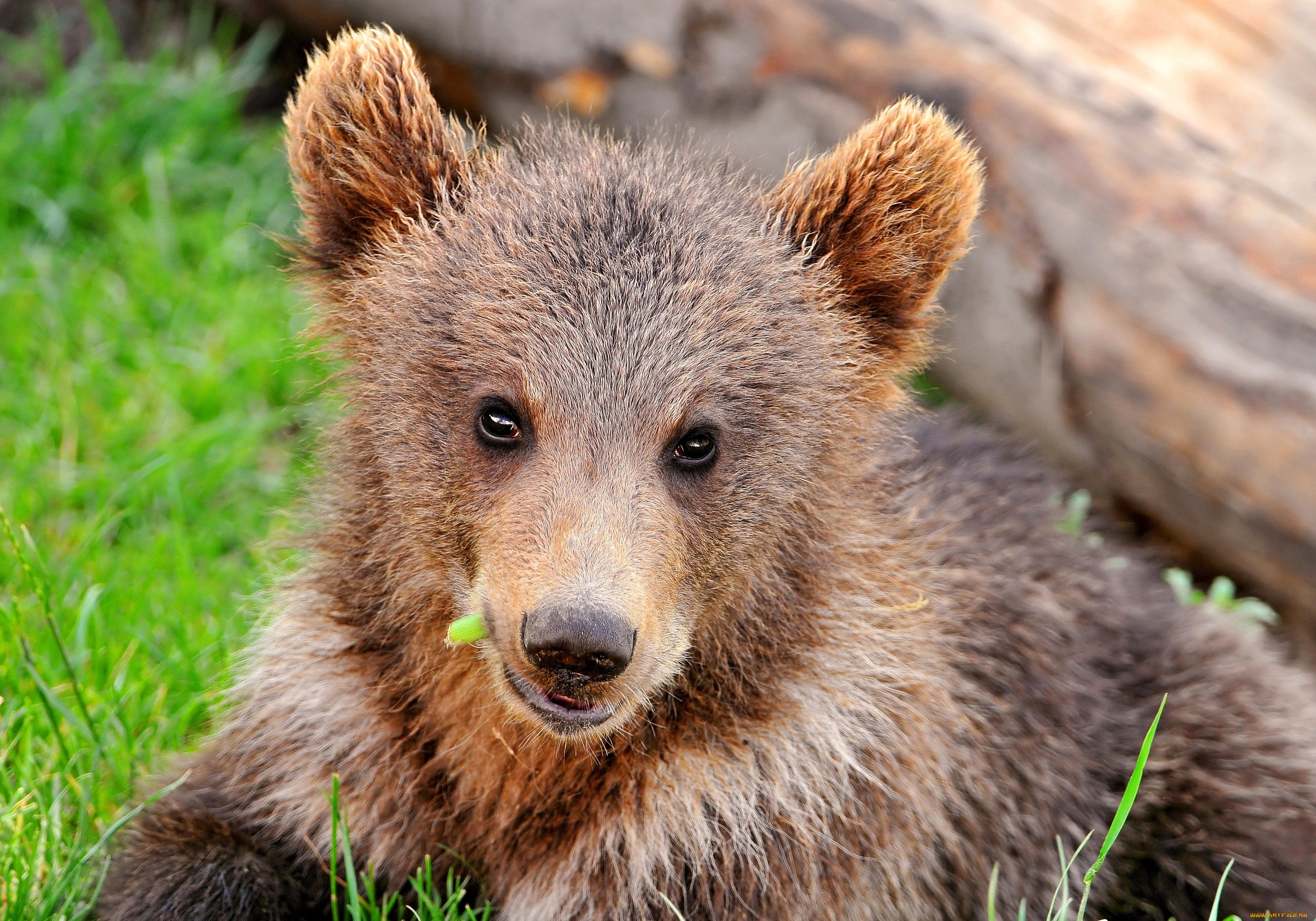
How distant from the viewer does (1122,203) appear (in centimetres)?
547

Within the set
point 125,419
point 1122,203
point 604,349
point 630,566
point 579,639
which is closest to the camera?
point 579,639

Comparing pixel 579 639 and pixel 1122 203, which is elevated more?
pixel 1122 203

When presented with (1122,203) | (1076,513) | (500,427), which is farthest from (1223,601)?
(500,427)

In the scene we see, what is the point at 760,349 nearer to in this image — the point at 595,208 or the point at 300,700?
the point at 595,208

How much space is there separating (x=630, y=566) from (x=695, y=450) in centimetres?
46

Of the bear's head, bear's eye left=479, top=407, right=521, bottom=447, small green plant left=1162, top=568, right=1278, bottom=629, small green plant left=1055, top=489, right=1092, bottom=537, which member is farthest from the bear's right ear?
small green plant left=1162, top=568, right=1278, bottom=629

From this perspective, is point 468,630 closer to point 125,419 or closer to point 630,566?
point 630,566

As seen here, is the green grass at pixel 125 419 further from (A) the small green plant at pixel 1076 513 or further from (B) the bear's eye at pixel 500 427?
(A) the small green plant at pixel 1076 513

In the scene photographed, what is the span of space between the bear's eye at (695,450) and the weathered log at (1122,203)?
2023 mm

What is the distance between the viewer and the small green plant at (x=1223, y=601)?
5.22 meters

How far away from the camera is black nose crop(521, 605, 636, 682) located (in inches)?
124

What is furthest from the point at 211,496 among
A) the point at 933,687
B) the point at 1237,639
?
the point at 1237,639

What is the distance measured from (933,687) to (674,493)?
3.44ft

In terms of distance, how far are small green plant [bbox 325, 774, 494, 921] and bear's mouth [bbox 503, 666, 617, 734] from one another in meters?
0.58
